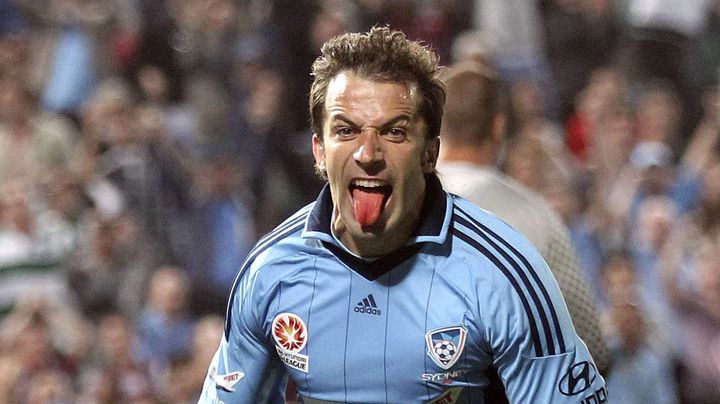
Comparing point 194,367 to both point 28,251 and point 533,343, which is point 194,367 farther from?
point 533,343

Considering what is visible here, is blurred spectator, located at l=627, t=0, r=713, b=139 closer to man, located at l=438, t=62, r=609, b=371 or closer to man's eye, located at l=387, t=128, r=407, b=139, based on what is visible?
man, located at l=438, t=62, r=609, b=371

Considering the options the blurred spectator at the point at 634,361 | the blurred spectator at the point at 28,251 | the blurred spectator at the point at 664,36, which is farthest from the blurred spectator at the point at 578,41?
the blurred spectator at the point at 28,251

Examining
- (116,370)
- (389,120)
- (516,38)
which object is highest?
(389,120)

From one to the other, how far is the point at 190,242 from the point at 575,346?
5.22m

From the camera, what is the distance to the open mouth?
2.76 m

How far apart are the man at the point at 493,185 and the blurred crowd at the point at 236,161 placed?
2.89 metres

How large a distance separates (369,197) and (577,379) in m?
0.53

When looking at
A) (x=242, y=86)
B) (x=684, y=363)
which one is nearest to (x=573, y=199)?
(x=684, y=363)

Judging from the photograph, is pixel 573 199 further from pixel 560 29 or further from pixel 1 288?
pixel 1 288

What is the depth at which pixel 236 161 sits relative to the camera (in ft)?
26.6

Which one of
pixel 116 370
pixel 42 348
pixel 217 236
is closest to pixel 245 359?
pixel 116 370

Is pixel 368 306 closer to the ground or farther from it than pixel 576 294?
farther from it

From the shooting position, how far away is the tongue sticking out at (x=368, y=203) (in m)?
2.76

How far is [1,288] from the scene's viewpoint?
7.51m
